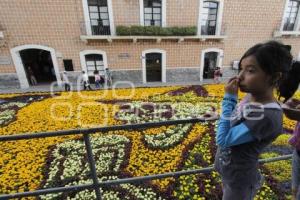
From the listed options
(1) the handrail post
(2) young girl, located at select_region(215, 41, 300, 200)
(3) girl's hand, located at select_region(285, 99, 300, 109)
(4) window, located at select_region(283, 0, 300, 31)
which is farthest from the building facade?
(2) young girl, located at select_region(215, 41, 300, 200)

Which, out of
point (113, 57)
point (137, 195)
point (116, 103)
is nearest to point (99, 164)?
point (137, 195)

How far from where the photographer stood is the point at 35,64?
54.3ft

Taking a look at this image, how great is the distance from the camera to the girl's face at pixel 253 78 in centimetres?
122

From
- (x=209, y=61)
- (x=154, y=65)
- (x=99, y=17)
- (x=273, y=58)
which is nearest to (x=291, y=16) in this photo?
(x=209, y=61)

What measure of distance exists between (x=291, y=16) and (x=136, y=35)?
13.2m

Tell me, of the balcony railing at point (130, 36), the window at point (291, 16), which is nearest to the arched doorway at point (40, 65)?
the balcony railing at point (130, 36)

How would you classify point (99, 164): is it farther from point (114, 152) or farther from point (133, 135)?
point (133, 135)

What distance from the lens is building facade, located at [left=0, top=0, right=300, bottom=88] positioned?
1284cm

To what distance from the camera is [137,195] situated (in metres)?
3.20

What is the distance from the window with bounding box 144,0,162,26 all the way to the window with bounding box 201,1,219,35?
3301 mm

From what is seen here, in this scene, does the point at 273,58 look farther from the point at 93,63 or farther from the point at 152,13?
the point at 93,63

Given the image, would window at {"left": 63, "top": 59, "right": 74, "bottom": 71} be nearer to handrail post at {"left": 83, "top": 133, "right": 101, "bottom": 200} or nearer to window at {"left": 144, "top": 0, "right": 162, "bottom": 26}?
window at {"left": 144, "top": 0, "right": 162, "bottom": 26}

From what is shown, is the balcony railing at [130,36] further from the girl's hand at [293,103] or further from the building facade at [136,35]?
the girl's hand at [293,103]

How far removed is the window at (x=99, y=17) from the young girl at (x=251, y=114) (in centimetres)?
1413
